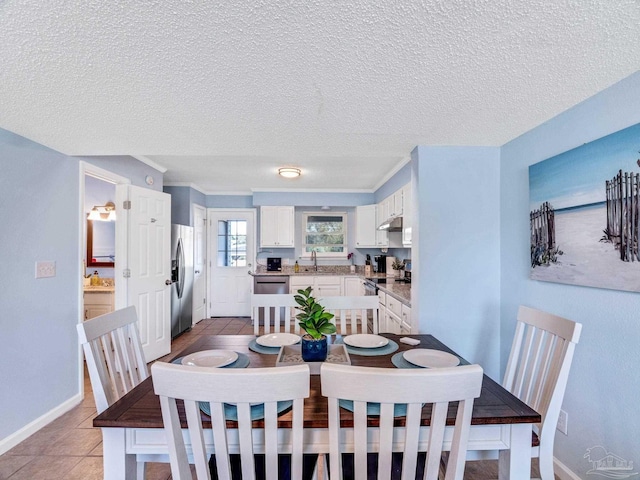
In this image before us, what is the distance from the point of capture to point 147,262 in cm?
324

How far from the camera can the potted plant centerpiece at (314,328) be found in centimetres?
141

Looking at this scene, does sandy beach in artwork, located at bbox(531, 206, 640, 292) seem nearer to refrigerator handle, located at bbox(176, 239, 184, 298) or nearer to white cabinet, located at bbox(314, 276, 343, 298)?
white cabinet, located at bbox(314, 276, 343, 298)

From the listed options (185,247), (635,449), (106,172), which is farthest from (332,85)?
(185,247)

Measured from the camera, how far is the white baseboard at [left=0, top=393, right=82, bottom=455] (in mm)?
1925

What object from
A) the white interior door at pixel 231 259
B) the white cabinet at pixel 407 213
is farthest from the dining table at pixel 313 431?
the white interior door at pixel 231 259

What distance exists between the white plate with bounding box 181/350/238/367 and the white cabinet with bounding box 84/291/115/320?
274cm

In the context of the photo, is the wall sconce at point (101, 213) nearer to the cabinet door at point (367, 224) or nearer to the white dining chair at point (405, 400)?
the cabinet door at point (367, 224)

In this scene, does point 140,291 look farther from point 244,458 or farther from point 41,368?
point 244,458

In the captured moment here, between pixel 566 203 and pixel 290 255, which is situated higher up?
pixel 566 203

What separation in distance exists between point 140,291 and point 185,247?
1.34 m

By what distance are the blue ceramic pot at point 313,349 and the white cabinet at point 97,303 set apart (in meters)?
3.10

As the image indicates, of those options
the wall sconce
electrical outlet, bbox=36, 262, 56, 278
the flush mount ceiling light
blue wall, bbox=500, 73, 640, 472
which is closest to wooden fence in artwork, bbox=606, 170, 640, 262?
blue wall, bbox=500, 73, 640, 472

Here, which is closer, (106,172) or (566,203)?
(566,203)

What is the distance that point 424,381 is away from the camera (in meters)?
0.73
